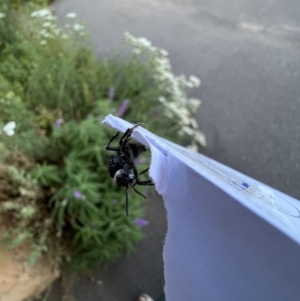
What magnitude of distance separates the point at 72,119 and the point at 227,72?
36.0 inches

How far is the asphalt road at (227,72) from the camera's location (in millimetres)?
1587

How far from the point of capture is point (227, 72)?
194 centimetres

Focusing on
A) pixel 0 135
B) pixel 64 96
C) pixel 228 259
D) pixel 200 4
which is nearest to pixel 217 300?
pixel 228 259

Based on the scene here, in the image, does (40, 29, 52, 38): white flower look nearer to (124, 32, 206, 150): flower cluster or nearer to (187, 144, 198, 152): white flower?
(124, 32, 206, 150): flower cluster

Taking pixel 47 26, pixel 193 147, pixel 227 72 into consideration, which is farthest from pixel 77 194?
pixel 227 72

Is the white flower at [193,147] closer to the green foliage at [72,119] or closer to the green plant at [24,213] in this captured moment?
the green foliage at [72,119]

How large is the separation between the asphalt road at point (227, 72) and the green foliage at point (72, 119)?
170 mm

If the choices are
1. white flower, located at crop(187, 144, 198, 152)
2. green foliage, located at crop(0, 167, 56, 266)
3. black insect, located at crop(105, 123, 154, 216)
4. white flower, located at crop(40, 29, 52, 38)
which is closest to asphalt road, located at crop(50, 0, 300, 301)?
white flower, located at crop(187, 144, 198, 152)

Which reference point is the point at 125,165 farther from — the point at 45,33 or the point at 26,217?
the point at 45,33

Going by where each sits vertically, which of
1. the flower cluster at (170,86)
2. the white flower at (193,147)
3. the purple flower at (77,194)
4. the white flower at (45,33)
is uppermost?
the white flower at (45,33)

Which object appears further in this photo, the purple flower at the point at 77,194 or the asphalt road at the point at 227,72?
the asphalt road at the point at 227,72

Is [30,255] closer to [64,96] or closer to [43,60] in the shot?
[64,96]

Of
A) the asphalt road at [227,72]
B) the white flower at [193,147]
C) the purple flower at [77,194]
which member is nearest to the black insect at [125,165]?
the purple flower at [77,194]

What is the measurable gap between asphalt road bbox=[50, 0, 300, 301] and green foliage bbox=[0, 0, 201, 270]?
0.17 meters
